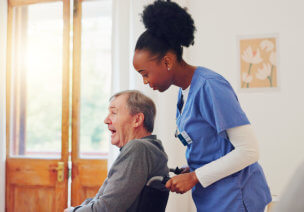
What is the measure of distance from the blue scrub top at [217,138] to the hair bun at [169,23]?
15cm

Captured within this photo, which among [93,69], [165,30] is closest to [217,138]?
[165,30]

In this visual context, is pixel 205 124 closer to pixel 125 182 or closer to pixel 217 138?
pixel 217 138

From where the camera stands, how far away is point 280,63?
2.42 m

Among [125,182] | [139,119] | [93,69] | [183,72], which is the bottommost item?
[125,182]

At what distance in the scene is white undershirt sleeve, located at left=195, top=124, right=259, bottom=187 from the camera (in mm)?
1102

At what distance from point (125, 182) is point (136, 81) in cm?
128

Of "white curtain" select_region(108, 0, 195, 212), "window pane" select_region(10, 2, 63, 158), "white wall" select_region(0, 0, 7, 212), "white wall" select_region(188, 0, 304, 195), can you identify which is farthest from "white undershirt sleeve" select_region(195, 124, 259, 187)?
"white wall" select_region(0, 0, 7, 212)

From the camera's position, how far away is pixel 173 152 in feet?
7.87

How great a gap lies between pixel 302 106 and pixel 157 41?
5.05 feet

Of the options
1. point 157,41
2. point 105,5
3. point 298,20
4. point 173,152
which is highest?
point 105,5

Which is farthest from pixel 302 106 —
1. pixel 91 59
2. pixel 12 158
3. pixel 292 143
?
pixel 12 158

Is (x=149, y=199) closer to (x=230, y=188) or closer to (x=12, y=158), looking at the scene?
(x=230, y=188)

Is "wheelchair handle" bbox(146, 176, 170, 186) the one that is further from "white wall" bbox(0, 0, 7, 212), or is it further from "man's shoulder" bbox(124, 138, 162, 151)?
"white wall" bbox(0, 0, 7, 212)

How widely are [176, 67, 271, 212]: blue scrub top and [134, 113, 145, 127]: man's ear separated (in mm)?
276
